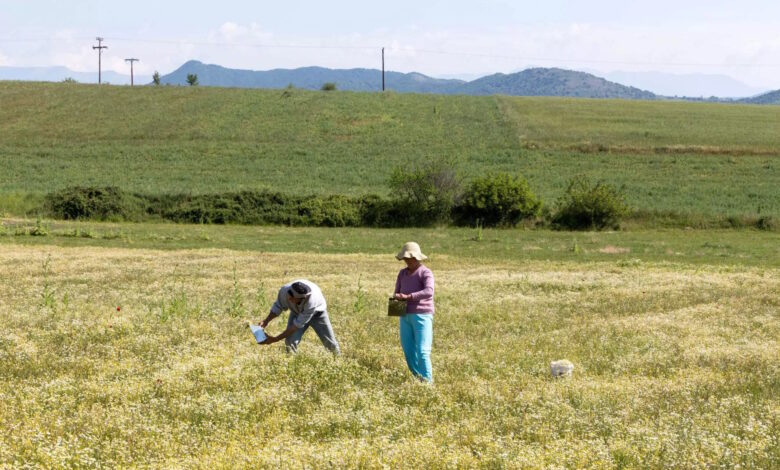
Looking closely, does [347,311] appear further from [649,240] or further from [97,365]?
[649,240]

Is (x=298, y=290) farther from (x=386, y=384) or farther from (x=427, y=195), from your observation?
(x=427, y=195)

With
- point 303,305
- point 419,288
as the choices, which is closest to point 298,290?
point 303,305

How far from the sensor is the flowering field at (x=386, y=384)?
8.93m

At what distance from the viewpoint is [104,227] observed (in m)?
44.9

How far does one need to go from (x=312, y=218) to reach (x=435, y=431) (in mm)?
40979

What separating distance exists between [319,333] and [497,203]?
37.2m

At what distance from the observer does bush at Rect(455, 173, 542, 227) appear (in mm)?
49344

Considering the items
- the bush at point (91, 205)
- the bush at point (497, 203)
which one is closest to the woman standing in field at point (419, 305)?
the bush at point (497, 203)

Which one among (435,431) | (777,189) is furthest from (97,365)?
(777,189)

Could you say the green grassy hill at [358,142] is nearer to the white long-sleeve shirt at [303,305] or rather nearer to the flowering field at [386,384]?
the flowering field at [386,384]

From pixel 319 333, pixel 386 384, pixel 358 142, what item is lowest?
pixel 386 384

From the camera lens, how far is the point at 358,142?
76.7 metres

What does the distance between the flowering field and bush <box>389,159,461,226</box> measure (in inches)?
1071

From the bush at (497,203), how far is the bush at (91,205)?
20.7 m
